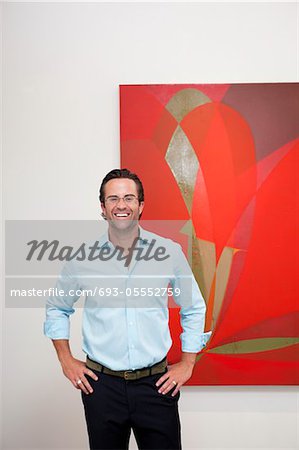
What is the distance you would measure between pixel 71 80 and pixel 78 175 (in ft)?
1.68

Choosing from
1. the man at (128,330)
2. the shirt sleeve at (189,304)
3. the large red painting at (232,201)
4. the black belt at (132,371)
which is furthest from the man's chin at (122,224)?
the large red painting at (232,201)

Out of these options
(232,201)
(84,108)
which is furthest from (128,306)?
(84,108)

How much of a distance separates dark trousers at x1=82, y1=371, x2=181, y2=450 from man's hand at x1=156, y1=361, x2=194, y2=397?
0.09 feet

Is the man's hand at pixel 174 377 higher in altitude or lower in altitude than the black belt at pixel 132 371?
lower

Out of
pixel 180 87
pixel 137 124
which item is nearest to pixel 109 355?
pixel 137 124

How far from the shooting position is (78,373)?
1801mm

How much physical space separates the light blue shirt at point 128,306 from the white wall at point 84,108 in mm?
722

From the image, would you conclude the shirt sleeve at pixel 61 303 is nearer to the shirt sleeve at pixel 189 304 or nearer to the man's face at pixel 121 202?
the man's face at pixel 121 202

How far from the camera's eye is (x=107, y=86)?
8.45ft

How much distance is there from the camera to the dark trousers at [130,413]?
68.7 inches

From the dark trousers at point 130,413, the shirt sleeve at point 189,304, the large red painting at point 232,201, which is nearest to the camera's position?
the dark trousers at point 130,413

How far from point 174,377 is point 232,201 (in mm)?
1048

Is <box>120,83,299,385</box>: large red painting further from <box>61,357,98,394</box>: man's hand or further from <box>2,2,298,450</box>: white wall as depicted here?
<box>61,357,98,394</box>: man's hand

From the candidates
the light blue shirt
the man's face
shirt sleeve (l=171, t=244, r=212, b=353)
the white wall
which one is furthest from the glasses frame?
the white wall
